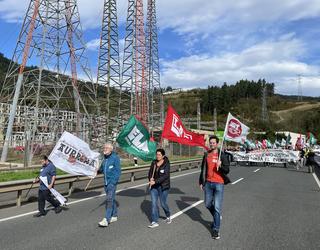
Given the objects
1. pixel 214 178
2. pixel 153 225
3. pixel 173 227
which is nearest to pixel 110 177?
pixel 153 225

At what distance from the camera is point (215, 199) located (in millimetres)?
7566

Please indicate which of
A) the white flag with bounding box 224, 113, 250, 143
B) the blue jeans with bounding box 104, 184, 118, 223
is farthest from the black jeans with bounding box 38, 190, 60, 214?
the white flag with bounding box 224, 113, 250, 143

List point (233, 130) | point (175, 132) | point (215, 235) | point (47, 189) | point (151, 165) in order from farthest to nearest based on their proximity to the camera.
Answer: point (175, 132) → point (233, 130) → point (47, 189) → point (151, 165) → point (215, 235)

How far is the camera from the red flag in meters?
12.1

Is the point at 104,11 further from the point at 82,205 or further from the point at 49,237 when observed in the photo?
the point at 49,237

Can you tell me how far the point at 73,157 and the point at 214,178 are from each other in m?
4.98

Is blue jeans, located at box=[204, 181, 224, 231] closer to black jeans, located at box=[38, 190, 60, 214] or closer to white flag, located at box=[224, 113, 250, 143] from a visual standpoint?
white flag, located at box=[224, 113, 250, 143]

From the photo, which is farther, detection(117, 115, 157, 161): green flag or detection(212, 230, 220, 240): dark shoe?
detection(117, 115, 157, 161): green flag

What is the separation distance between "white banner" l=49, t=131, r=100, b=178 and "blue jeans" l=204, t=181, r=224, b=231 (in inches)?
168

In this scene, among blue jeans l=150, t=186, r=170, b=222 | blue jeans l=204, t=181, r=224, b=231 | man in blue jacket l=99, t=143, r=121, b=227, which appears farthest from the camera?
man in blue jacket l=99, t=143, r=121, b=227

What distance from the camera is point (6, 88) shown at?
31953 millimetres

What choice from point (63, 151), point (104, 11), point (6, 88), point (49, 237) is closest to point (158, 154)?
point (49, 237)

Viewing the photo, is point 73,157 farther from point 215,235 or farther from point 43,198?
point 215,235

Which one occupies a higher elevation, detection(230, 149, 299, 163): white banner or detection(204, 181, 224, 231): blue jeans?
detection(204, 181, 224, 231): blue jeans
